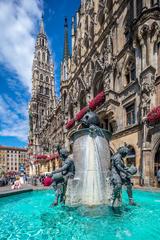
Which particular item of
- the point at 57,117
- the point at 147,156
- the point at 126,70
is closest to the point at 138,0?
the point at 126,70

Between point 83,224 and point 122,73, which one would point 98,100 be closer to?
point 122,73

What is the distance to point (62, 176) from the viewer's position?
24.9 feet

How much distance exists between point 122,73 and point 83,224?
18539mm

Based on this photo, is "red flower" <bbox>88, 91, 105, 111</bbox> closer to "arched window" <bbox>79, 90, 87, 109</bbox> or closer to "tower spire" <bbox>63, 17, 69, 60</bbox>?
"arched window" <bbox>79, 90, 87, 109</bbox>

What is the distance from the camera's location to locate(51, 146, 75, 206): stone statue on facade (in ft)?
24.7

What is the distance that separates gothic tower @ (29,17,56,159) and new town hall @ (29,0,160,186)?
139 ft

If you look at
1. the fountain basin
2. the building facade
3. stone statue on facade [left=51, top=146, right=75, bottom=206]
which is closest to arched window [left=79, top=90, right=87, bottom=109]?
the fountain basin

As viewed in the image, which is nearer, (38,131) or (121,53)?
(121,53)

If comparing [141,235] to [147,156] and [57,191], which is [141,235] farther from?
[147,156]

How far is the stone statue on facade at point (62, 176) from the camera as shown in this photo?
7.52 meters

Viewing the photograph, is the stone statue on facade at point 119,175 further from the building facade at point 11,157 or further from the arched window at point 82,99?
the building facade at point 11,157

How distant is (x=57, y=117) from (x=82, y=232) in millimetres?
46211

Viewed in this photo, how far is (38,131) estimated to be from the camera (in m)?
75.5

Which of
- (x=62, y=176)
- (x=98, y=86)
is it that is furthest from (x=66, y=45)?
(x=62, y=176)
